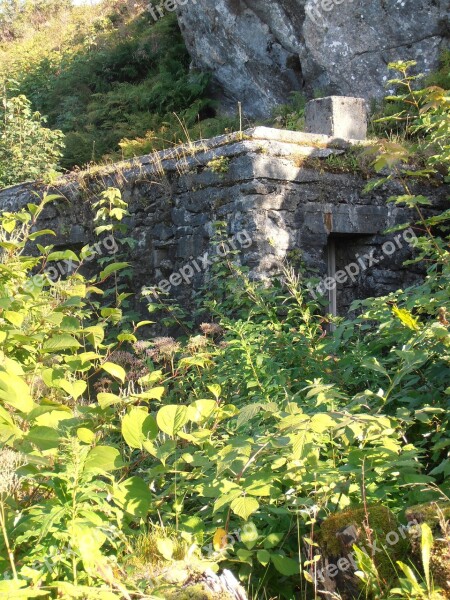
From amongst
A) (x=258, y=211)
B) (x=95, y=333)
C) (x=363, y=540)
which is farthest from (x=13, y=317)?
(x=258, y=211)

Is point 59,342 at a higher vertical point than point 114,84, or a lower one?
lower

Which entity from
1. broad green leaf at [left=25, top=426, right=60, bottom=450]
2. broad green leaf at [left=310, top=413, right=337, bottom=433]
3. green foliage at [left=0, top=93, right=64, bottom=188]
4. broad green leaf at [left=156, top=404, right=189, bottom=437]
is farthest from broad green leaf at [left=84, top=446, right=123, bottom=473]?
green foliage at [left=0, top=93, right=64, bottom=188]

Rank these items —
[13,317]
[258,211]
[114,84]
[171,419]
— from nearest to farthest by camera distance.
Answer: [171,419] < [13,317] < [258,211] < [114,84]

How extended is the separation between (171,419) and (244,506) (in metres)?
Result: 0.53

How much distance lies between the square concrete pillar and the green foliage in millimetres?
4049

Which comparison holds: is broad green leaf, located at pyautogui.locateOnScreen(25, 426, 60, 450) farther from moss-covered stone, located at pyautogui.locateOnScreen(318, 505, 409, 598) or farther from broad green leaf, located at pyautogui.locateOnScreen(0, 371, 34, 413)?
moss-covered stone, located at pyautogui.locateOnScreen(318, 505, 409, 598)

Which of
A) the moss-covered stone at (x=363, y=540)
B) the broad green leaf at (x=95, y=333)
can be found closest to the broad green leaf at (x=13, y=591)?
the moss-covered stone at (x=363, y=540)

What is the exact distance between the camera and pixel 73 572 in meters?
2.54

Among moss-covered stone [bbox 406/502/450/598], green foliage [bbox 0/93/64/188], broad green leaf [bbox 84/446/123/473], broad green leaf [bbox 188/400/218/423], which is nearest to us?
moss-covered stone [bbox 406/502/450/598]

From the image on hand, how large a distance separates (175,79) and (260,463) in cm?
1308

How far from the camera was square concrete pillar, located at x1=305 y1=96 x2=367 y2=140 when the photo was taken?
7.66m

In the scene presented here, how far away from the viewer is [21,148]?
1077 cm

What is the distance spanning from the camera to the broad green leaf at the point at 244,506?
8.84 ft

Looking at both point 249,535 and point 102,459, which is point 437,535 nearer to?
point 249,535
